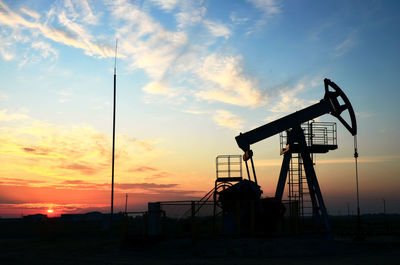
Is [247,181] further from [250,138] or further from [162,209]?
[162,209]

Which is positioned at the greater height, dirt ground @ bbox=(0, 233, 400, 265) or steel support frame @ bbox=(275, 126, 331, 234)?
steel support frame @ bbox=(275, 126, 331, 234)

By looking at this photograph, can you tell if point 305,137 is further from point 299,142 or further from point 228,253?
point 228,253

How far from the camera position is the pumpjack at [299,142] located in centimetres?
2156

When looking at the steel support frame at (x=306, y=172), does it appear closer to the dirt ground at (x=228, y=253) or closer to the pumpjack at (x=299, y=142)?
the pumpjack at (x=299, y=142)

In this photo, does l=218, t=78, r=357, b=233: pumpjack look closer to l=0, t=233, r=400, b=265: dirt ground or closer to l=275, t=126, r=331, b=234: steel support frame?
l=275, t=126, r=331, b=234: steel support frame

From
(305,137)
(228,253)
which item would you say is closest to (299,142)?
(305,137)

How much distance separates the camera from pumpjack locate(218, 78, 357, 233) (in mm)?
21562

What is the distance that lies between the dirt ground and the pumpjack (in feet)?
9.27

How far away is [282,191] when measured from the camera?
22766 millimetres

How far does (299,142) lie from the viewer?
22969 mm

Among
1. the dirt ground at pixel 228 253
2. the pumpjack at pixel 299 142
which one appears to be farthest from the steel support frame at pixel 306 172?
the dirt ground at pixel 228 253

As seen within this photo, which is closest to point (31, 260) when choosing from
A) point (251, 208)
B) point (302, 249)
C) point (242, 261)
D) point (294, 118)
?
point (242, 261)

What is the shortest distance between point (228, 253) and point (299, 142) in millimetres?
8073

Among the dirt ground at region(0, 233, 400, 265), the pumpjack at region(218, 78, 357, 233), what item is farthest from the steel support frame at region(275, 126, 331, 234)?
the dirt ground at region(0, 233, 400, 265)
